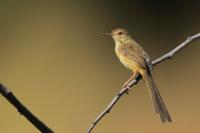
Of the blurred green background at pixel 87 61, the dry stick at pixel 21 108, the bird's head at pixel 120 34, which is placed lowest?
the blurred green background at pixel 87 61

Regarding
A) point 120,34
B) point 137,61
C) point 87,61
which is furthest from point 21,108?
point 87,61

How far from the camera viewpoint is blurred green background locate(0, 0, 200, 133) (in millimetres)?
7527

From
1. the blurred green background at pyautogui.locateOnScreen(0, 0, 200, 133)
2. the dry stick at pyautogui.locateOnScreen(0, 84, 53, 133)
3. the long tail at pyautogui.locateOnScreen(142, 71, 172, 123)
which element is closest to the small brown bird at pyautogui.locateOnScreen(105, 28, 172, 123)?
the long tail at pyautogui.locateOnScreen(142, 71, 172, 123)

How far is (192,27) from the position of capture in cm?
876

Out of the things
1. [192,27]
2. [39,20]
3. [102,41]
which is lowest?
[192,27]

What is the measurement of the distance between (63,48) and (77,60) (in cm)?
31

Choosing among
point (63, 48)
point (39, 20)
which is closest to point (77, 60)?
point (63, 48)

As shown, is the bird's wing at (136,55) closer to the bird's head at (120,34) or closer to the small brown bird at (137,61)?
the small brown bird at (137,61)

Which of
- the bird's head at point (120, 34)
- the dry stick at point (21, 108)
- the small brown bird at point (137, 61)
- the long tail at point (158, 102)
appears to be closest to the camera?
the dry stick at point (21, 108)

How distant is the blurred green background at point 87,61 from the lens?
753 centimetres

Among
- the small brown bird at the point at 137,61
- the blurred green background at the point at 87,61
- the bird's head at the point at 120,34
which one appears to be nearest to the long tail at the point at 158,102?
the small brown bird at the point at 137,61

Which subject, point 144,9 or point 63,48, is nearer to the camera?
point 63,48

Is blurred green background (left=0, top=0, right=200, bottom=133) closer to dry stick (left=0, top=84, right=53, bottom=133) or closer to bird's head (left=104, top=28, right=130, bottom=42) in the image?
bird's head (left=104, top=28, right=130, bottom=42)

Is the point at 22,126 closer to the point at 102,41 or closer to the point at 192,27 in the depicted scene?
the point at 102,41
